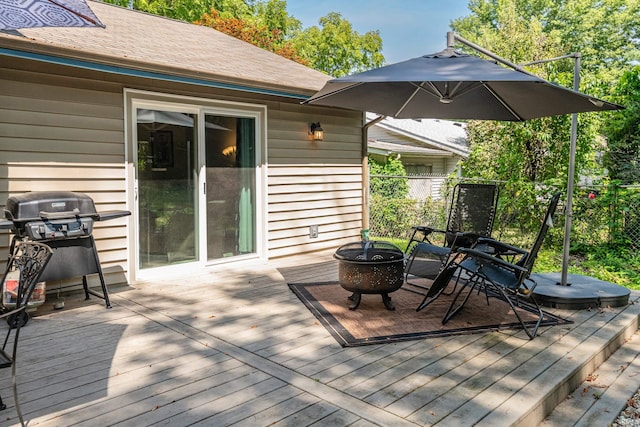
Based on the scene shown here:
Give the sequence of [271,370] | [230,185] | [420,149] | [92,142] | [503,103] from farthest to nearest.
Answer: [420,149] → [230,185] → [503,103] → [92,142] → [271,370]

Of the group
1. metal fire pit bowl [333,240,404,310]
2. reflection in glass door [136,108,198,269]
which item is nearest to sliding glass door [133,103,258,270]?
reflection in glass door [136,108,198,269]

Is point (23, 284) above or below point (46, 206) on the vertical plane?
below

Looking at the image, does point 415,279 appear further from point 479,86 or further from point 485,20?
point 485,20

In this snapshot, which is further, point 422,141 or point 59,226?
point 422,141

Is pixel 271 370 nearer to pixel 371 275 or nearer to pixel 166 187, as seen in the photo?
pixel 371 275

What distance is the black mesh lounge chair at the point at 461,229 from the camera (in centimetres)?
447

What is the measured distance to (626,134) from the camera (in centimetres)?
820

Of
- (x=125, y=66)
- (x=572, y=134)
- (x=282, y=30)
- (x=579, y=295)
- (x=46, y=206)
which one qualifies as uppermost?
(x=282, y=30)

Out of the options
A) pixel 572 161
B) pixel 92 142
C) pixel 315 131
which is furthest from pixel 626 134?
pixel 92 142

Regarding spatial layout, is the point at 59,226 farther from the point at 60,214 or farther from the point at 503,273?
the point at 503,273

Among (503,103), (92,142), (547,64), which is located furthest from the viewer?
(547,64)

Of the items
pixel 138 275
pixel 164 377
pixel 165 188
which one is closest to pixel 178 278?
pixel 138 275

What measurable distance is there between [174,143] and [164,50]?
1.00 metres

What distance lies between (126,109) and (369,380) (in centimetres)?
356
